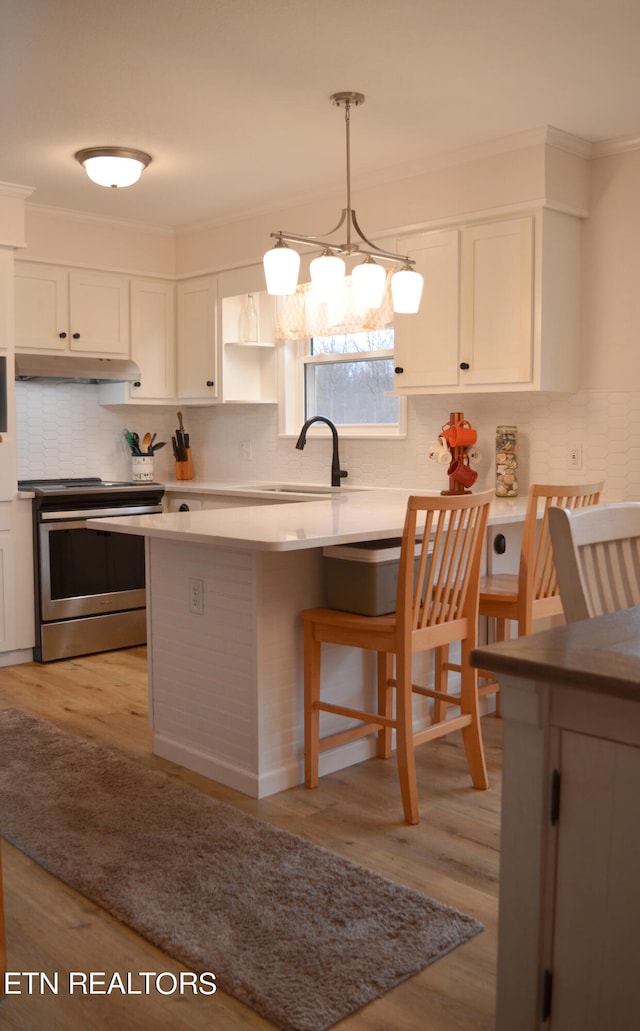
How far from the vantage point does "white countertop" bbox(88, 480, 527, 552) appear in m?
2.70

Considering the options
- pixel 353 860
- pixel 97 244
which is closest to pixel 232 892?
pixel 353 860

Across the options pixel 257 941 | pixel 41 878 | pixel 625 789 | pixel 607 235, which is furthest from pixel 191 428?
pixel 625 789

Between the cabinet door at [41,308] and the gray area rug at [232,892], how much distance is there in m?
2.76

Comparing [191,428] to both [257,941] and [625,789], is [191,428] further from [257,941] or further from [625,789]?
[625,789]

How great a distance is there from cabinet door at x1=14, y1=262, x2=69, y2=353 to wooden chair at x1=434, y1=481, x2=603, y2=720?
2954 millimetres

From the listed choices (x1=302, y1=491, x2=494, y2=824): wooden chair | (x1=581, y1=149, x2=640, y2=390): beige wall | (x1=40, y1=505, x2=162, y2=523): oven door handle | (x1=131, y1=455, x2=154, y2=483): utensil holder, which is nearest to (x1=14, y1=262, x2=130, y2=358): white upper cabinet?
(x1=131, y1=455, x2=154, y2=483): utensil holder

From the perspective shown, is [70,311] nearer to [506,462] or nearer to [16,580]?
[16,580]

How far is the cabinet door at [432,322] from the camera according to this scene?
4.25m

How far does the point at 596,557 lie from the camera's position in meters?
1.78

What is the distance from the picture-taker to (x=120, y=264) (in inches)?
219

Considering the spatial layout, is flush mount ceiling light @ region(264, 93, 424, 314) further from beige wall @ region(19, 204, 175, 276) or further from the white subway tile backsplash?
beige wall @ region(19, 204, 175, 276)

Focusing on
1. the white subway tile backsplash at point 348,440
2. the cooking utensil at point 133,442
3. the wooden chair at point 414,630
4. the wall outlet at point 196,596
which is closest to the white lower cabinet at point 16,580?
the white subway tile backsplash at point 348,440

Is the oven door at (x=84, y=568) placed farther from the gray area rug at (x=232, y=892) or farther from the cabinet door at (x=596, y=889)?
the cabinet door at (x=596, y=889)

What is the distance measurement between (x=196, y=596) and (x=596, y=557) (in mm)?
1676
